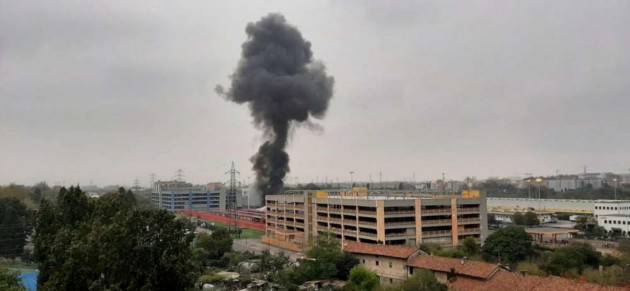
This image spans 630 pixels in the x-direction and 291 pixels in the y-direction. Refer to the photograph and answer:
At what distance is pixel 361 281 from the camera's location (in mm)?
20734

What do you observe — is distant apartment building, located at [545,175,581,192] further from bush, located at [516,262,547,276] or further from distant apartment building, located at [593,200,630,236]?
bush, located at [516,262,547,276]

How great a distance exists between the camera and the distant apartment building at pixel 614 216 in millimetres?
44969

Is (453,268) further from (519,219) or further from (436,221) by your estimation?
(519,219)

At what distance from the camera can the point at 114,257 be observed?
11.4m

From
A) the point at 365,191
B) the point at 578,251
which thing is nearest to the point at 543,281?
the point at 578,251

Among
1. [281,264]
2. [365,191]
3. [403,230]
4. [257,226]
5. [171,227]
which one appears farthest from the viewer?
[257,226]

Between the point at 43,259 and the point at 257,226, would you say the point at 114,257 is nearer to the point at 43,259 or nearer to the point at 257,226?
the point at 43,259

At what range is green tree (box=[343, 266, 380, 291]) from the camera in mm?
20158

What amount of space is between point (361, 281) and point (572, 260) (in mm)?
10017

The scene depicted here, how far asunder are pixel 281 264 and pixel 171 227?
15432 mm

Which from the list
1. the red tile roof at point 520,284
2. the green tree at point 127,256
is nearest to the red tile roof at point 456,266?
the red tile roof at point 520,284

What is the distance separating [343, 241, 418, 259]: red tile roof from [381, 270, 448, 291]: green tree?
3.76 meters

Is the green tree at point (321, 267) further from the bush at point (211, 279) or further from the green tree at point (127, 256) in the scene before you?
the green tree at point (127, 256)

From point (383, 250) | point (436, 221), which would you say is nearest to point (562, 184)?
point (436, 221)
